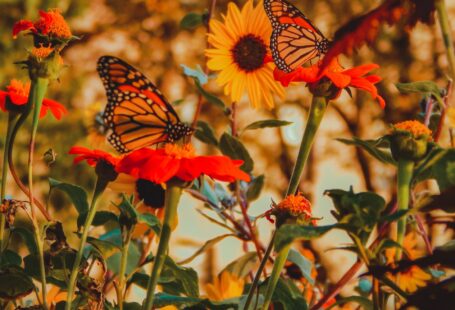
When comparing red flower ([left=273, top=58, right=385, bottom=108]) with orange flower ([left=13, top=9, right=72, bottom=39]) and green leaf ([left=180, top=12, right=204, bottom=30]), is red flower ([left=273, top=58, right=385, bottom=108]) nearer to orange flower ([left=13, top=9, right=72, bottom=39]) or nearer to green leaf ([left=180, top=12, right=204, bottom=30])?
orange flower ([left=13, top=9, right=72, bottom=39])

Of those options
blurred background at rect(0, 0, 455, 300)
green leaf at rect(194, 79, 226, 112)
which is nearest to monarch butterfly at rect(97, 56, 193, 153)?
green leaf at rect(194, 79, 226, 112)

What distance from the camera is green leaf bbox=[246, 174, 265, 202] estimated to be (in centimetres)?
98

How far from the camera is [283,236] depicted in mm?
439

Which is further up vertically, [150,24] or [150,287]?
[150,24]

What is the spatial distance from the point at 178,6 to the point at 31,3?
63.8 inches

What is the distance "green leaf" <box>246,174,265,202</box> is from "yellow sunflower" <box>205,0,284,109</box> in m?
0.10

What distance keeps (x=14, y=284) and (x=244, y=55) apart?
421 mm

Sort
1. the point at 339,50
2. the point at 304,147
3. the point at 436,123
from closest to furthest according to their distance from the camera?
the point at 339,50 → the point at 304,147 → the point at 436,123

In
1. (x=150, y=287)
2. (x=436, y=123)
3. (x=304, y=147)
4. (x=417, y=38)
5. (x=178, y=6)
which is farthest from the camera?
(x=178, y=6)

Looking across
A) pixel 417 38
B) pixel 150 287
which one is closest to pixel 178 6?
pixel 417 38

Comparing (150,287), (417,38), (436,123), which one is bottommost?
(150,287)

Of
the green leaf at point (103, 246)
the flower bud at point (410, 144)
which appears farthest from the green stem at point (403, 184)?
the green leaf at point (103, 246)

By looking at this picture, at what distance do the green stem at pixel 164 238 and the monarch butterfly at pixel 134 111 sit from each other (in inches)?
7.2

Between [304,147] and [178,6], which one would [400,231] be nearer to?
[304,147]
